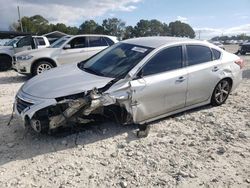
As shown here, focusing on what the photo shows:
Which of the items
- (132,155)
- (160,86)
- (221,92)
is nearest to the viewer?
(132,155)

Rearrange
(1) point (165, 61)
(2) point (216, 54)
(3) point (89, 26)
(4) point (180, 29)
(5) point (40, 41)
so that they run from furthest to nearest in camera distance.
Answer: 1. (4) point (180, 29)
2. (3) point (89, 26)
3. (5) point (40, 41)
4. (2) point (216, 54)
5. (1) point (165, 61)

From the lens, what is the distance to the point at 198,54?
239 inches

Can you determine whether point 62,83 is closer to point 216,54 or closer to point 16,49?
point 216,54

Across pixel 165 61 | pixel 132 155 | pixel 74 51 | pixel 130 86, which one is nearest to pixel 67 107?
pixel 130 86

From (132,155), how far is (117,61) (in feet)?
6.18

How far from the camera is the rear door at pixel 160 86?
16.3 feet

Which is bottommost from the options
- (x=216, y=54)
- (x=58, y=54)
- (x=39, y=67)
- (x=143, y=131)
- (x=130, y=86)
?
(x=143, y=131)

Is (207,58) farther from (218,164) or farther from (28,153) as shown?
(28,153)

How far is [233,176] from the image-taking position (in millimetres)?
3883

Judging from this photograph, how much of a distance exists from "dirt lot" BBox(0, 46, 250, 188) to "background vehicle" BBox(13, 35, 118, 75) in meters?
4.89

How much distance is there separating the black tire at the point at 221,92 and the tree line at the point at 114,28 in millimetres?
61943

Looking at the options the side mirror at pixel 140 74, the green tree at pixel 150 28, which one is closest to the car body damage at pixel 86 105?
the side mirror at pixel 140 74

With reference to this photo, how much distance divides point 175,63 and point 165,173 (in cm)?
236

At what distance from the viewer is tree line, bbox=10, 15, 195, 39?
6962 cm
